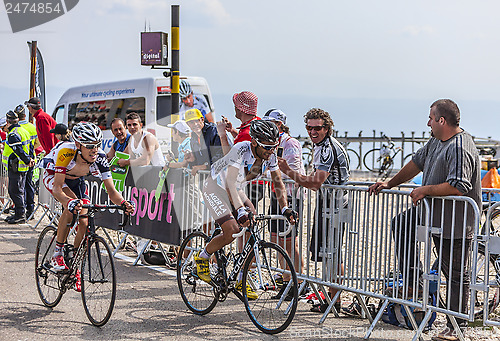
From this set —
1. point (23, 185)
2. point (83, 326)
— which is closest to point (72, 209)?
point (83, 326)

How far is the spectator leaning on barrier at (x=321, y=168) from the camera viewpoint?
6340mm

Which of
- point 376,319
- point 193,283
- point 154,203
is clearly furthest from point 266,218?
point 154,203

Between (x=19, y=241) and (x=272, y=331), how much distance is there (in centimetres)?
634

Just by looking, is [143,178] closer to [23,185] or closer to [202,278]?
[202,278]

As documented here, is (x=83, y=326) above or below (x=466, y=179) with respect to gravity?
below

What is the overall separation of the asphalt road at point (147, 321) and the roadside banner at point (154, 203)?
98 cm

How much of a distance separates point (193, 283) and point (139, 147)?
3557mm

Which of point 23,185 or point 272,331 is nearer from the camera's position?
point 272,331

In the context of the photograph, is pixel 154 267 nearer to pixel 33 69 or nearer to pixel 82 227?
pixel 82 227

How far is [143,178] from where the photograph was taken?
360 inches

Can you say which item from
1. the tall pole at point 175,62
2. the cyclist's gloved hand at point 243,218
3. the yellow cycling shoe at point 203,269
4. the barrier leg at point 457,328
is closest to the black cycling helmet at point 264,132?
the cyclist's gloved hand at point 243,218

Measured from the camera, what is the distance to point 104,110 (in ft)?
69.6

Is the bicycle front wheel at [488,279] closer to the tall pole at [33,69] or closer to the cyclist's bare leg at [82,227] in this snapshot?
the cyclist's bare leg at [82,227]

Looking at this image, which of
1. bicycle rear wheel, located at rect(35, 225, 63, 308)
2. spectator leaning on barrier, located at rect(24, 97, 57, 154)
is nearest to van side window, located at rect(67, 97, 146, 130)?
spectator leaning on barrier, located at rect(24, 97, 57, 154)
